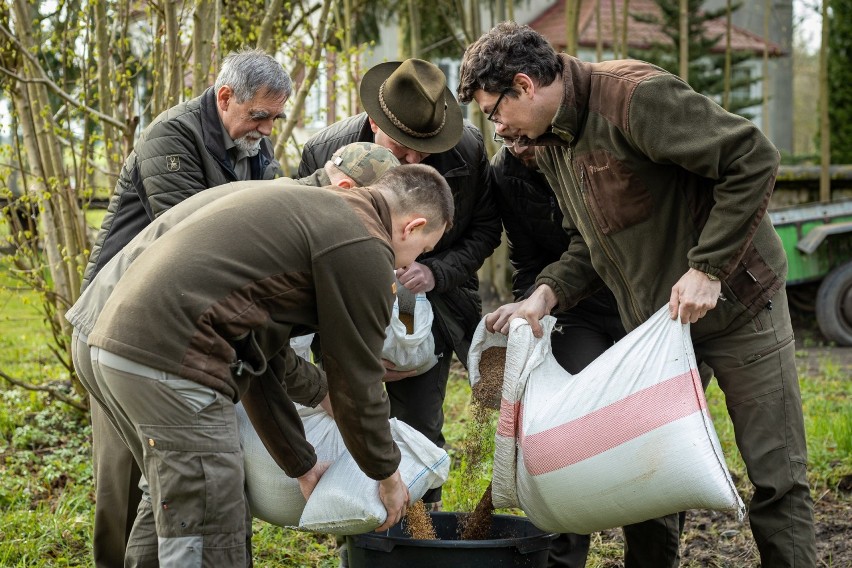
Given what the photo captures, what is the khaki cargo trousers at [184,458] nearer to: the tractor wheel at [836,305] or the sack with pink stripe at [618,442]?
the sack with pink stripe at [618,442]

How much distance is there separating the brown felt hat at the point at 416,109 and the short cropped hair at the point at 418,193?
0.83 metres

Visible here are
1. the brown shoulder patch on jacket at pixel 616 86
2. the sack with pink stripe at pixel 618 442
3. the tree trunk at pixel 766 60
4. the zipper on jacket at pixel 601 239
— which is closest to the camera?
the sack with pink stripe at pixel 618 442

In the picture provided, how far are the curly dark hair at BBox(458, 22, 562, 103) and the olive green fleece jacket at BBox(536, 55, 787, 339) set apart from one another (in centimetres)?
6

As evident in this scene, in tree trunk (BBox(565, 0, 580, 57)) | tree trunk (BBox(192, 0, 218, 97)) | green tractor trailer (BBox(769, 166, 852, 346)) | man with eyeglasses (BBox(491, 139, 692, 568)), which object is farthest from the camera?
green tractor trailer (BBox(769, 166, 852, 346))

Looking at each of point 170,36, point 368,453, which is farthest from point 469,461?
point 170,36

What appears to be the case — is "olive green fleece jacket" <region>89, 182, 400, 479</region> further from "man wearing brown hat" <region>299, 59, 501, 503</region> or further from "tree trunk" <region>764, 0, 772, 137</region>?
"tree trunk" <region>764, 0, 772, 137</region>

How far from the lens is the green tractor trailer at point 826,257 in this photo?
8.24 m

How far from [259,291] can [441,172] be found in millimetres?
1383

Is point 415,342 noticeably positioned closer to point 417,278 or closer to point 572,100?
point 417,278

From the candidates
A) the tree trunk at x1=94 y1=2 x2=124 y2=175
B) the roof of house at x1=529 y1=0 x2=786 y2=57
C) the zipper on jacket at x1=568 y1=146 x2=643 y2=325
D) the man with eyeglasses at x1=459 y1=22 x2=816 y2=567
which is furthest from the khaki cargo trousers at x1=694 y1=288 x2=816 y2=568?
the roof of house at x1=529 y1=0 x2=786 y2=57

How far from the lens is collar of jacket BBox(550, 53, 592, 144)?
9.73 ft

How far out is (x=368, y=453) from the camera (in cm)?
264

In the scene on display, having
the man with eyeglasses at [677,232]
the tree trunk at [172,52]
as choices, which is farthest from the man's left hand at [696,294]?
the tree trunk at [172,52]

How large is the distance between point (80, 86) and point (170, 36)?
876 mm
